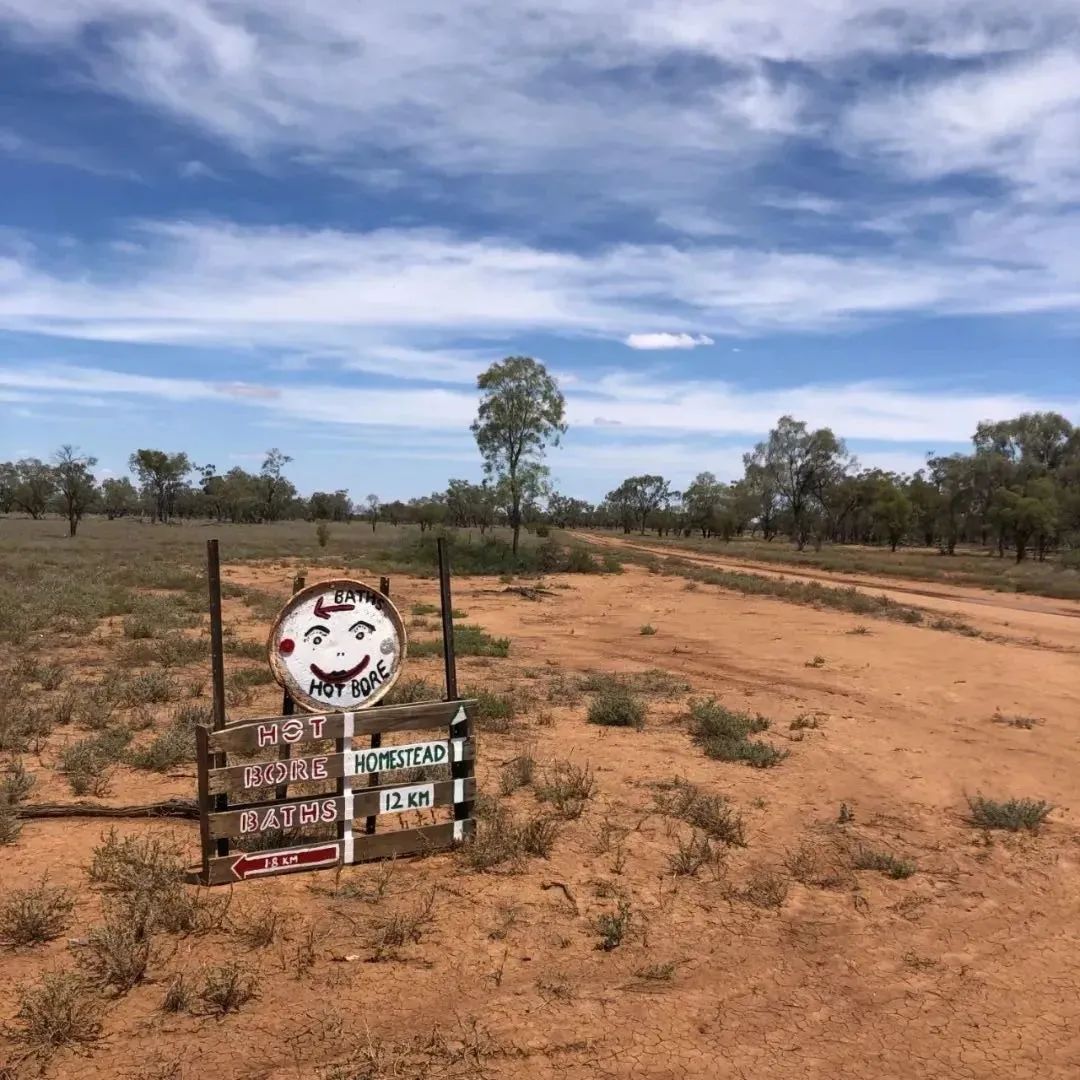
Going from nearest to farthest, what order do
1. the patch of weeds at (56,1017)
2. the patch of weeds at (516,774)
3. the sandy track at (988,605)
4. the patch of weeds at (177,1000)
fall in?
the patch of weeds at (56,1017), the patch of weeds at (177,1000), the patch of weeds at (516,774), the sandy track at (988,605)

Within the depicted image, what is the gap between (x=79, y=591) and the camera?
20.5 metres

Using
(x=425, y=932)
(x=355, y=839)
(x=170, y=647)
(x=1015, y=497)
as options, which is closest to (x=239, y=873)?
(x=355, y=839)

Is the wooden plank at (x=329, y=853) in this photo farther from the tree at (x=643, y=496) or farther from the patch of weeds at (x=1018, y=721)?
the tree at (x=643, y=496)

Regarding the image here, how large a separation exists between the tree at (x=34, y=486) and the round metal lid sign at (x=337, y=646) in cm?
7121

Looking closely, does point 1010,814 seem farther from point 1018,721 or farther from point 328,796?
point 328,796

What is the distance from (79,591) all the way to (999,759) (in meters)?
19.6

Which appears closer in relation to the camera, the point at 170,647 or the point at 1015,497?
the point at 170,647

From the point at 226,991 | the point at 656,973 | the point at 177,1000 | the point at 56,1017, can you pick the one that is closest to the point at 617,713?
the point at 656,973

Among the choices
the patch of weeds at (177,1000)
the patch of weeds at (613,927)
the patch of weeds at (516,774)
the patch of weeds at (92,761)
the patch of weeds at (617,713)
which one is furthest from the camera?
the patch of weeds at (617,713)

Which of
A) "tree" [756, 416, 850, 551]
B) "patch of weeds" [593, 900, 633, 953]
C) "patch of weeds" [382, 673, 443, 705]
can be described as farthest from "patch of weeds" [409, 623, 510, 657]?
"tree" [756, 416, 850, 551]

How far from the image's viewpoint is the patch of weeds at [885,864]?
5.70 meters

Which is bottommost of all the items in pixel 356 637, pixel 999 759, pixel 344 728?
pixel 999 759

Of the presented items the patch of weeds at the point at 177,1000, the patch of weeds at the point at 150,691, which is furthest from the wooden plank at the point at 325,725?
the patch of weeds at the point at 150,691

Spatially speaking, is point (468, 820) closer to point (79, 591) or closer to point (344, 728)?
point (344, 728)
